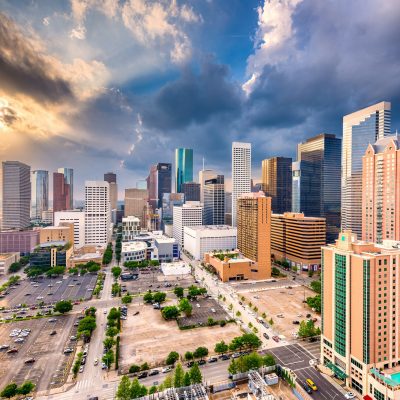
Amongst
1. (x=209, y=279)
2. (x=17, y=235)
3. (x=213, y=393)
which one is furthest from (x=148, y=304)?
(x=17, y=235)

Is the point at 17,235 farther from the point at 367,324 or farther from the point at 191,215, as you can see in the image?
the point at 367,324

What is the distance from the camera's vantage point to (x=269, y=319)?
73688 millimetres

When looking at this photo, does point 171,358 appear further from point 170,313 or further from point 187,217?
point 187,217

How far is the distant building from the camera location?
4894 inches

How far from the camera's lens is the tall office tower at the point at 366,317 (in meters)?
43.4

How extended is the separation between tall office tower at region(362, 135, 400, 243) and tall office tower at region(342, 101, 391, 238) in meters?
33.7

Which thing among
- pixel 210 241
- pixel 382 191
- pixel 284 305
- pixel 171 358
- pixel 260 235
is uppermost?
pixel 382 191

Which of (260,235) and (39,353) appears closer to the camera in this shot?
(39,353)

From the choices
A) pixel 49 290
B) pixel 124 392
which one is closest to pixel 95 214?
pixel 49 290

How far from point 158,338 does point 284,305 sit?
43.9 metres

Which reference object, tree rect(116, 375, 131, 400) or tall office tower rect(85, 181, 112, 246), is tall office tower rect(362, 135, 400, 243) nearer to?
tree rect(116, 375, 131, 400)

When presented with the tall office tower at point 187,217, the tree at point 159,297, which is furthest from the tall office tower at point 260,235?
the tall office tower at point 187,217

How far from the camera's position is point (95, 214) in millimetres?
171125

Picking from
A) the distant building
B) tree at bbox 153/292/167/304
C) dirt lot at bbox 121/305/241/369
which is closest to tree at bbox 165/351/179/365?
dirt lot at bbox 121/305/241/369
